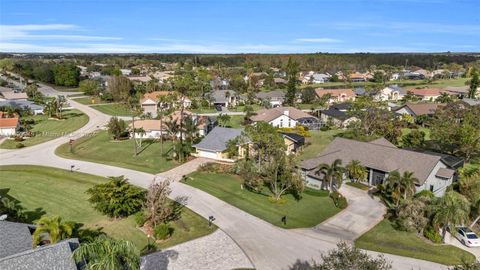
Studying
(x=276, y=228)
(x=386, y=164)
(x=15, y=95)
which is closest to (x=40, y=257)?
(x=276, y=228)

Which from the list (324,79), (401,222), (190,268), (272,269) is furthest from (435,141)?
(324,79)

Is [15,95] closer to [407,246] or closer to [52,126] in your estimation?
[52,126]

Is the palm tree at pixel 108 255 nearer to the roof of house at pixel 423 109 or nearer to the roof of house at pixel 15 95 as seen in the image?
the roof of house at pixel 423 109

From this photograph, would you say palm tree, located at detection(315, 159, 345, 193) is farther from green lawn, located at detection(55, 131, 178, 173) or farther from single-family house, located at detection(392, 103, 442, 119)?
single-family house, located at detection(392, 103, 442, 119)

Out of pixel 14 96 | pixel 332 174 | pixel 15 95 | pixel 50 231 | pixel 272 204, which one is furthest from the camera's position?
pixel 15 95

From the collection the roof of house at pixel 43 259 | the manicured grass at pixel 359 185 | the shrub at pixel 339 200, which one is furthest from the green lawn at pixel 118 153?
the roof of house at pixel 43 259
